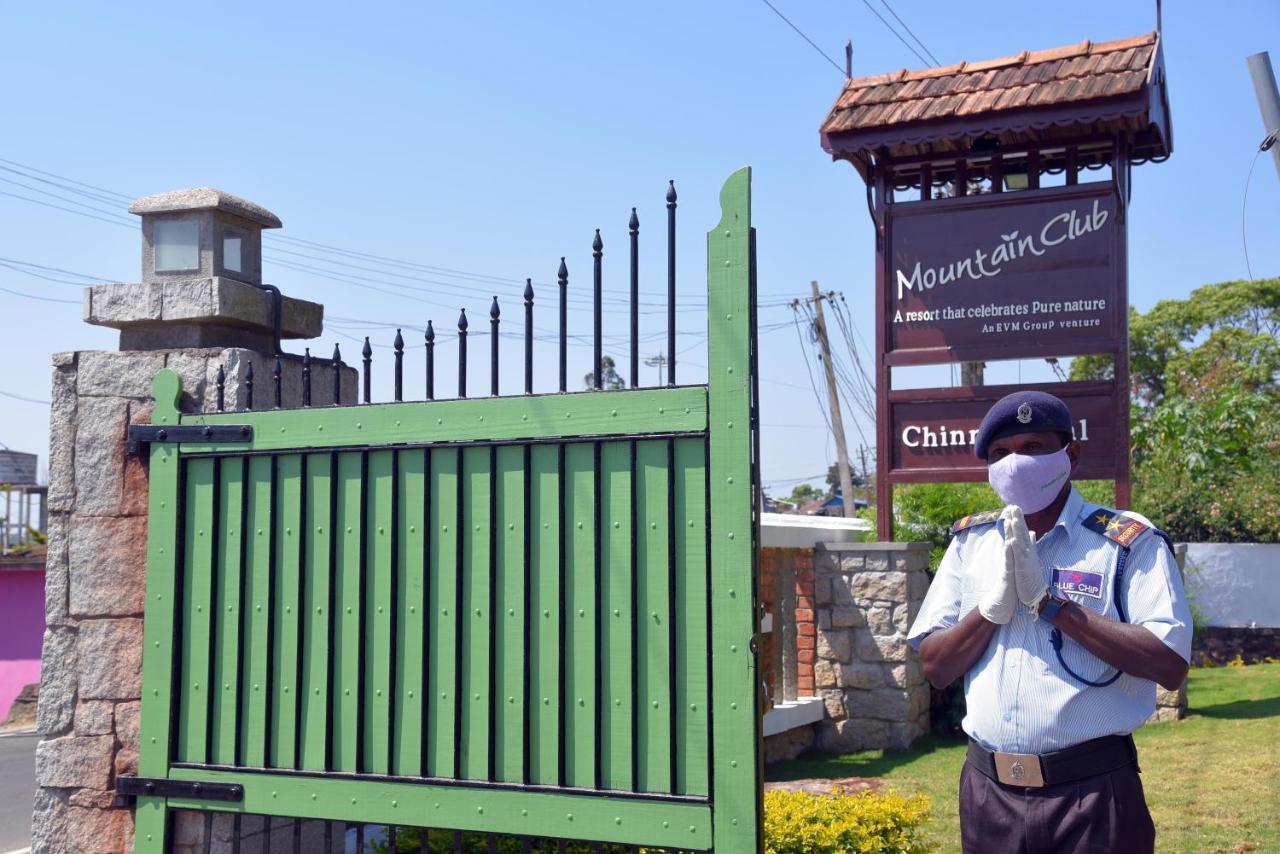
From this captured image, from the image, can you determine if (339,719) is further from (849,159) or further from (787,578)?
(849,159)

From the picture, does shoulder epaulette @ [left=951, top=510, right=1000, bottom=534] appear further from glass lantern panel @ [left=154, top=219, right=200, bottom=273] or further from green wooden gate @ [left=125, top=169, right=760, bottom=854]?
glass lantern panel @ [left=154, top=219, right=200, bottom=273]

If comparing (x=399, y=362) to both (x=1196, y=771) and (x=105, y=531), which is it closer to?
(x=105, y=531)

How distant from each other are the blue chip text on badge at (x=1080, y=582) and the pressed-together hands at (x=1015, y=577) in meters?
0.09

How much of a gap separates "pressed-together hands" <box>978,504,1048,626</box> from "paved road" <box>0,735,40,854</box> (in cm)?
724

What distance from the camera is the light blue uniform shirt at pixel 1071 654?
9.56ft

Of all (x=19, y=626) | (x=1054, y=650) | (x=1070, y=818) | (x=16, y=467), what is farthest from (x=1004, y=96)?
(x=16, y=467)

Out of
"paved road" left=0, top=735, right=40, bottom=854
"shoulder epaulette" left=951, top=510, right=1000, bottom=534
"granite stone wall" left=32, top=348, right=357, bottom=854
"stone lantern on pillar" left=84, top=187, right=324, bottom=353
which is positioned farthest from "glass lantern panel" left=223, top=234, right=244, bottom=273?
"paved road" left=0, top=735, right=40, bottom=854

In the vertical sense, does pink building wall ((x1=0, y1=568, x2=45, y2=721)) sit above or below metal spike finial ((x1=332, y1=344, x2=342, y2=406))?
below

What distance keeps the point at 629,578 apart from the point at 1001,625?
997mm

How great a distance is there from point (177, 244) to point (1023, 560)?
3.18m

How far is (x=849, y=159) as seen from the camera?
10.9 meters

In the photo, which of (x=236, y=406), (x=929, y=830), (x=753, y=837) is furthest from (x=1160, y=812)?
(x=236, y=406)

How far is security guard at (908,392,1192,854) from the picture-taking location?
9.34 feet

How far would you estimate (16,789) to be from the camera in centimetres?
1163
